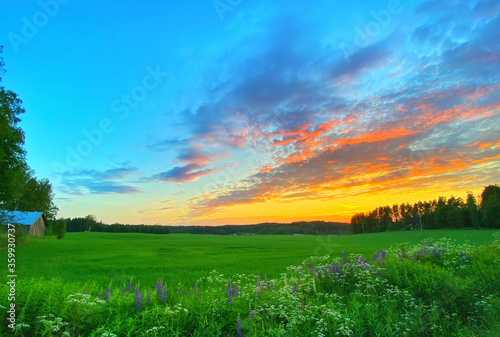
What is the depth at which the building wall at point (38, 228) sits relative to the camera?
5478 centimetres

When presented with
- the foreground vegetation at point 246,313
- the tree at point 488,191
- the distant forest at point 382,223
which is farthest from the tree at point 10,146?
the tree at point 488,191

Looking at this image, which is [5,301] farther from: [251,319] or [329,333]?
[329,333]

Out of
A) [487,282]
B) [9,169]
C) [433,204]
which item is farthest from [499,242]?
[433,204]

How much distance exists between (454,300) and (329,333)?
166 inches

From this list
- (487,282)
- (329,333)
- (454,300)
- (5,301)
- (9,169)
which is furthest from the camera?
(9,169)

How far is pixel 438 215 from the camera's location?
280 feet

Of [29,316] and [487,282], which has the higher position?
[29,316]

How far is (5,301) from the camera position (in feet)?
15.4

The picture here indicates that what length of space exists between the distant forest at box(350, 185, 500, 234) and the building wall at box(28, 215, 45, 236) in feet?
332

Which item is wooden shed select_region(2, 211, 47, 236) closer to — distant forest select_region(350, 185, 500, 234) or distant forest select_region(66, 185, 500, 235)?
distant forest select_region(66, 185, 500, 235)

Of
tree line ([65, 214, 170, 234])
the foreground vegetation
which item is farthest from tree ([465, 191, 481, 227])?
tree line ([65, 214, 170, 234])

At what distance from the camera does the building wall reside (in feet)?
180

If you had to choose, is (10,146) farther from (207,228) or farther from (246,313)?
(207,228)

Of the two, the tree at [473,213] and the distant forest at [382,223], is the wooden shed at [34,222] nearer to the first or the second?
the distant forest at [382,223]
